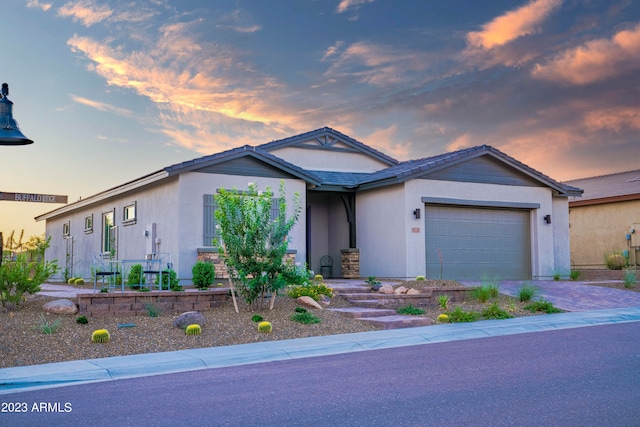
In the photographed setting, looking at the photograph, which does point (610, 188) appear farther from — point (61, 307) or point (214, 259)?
point (61, 307)

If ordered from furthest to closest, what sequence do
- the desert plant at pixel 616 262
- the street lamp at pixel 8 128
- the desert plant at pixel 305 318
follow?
the desert plant at pixel 616 262 < the desert plant at pixel 305 318 < the street lamp at pixel 8 128

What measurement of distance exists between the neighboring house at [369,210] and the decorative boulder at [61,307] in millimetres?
5360

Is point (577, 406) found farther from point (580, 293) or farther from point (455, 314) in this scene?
point (580, 293)

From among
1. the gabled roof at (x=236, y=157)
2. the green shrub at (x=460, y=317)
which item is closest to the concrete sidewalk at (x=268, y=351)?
the green shrub at (x=460, y=317)

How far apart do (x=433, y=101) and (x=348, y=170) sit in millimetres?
4069

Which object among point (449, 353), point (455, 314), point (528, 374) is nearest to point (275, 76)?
point (455, 314)

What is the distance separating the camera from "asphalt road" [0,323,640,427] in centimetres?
611

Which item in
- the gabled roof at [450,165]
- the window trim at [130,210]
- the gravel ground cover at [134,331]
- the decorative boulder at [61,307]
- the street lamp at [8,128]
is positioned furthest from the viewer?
the window trim at [130,210]

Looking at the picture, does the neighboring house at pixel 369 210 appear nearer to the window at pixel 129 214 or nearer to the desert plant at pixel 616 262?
the window at pixel 129 214

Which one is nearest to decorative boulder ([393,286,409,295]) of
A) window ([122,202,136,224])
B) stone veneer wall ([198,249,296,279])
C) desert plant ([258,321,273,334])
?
stone veneer wall ([198,249,296,279])

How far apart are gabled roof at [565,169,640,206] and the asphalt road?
2191cm

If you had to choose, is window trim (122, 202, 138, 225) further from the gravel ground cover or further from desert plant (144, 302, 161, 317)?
desert plant (144, 302, 161, 317)

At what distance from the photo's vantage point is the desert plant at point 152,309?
12988 millimetres

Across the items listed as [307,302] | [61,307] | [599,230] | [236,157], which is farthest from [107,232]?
[599,230]
